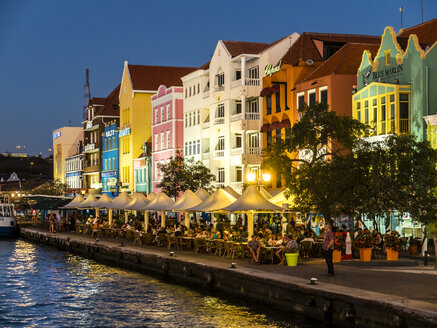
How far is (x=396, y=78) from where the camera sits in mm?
46219

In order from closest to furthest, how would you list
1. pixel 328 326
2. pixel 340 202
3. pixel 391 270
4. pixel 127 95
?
pixel 328 326 < pixel 391 270 < pixel 340 202 < pixel 127 95

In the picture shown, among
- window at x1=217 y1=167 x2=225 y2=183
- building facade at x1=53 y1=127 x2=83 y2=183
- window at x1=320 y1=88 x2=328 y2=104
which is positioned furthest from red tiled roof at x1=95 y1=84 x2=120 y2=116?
window at x1=320 y1=88 x2=328 y2=104

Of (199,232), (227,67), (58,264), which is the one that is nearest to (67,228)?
(227,67)

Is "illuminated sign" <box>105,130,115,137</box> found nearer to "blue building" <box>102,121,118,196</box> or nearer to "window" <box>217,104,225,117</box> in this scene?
"blue building" <box>102,121,118,196</box>

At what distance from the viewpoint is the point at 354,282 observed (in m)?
26.8

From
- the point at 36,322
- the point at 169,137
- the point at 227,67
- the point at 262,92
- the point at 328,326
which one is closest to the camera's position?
the point at 328,326

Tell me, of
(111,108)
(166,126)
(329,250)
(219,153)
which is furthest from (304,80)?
(111,108)

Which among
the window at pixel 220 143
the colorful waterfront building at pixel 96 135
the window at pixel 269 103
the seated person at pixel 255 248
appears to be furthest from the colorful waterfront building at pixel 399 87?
the colorful waterfront building at pixel 96 135

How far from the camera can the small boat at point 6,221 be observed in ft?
271

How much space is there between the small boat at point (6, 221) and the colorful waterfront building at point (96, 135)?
2455 cm

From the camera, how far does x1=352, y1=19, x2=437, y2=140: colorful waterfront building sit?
43781 mm

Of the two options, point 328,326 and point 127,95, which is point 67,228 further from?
point 328,326

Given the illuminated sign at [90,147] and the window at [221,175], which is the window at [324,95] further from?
the illuminated sign at [90,147]

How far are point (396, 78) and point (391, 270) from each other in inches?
715
